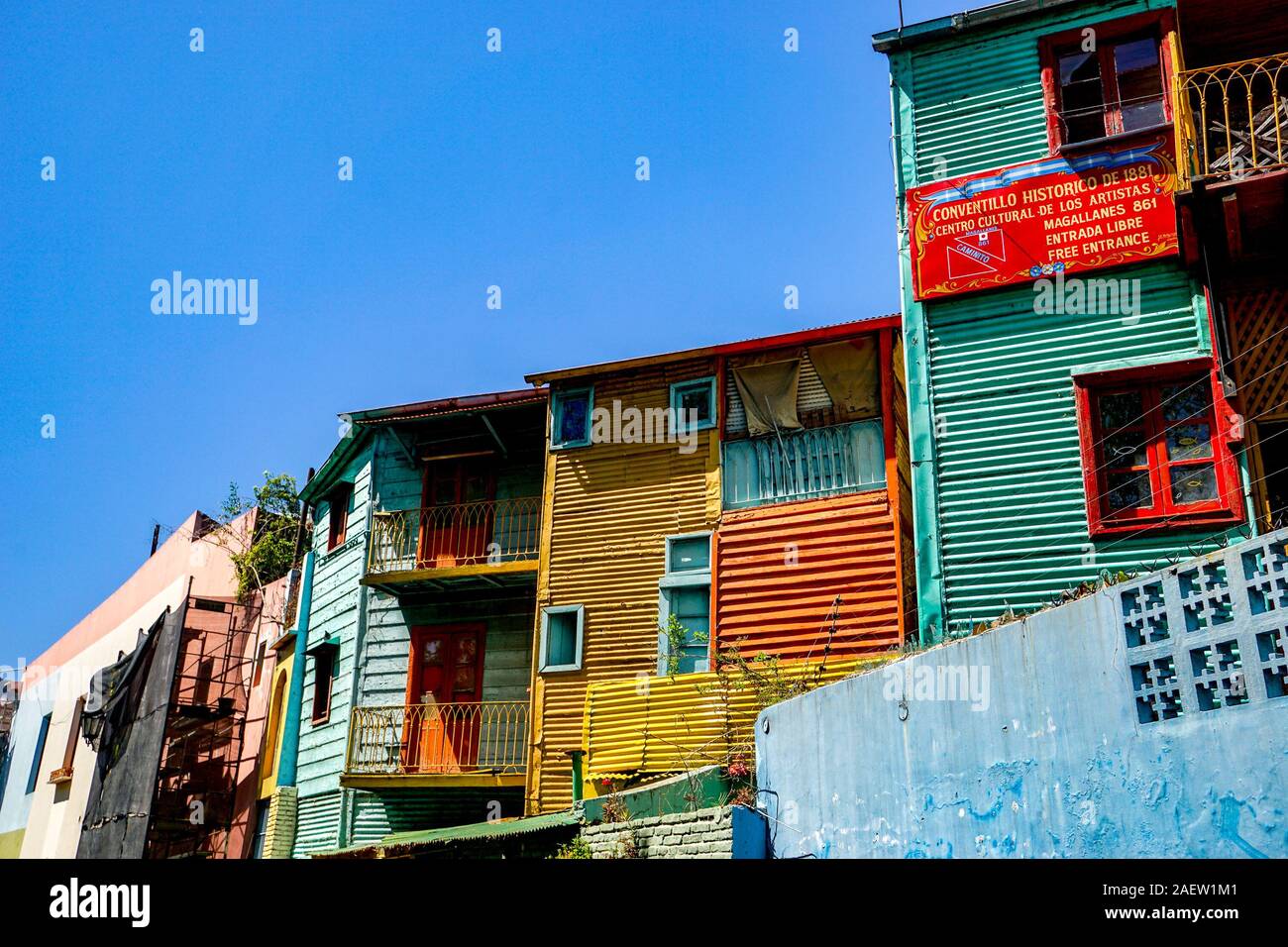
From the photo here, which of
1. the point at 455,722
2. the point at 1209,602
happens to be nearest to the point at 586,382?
the point at 455,722

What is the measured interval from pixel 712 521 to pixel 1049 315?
5.89 meters

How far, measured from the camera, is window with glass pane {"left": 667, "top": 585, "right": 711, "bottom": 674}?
16.9 meters

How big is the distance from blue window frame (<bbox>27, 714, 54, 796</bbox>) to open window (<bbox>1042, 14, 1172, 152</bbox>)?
104ft

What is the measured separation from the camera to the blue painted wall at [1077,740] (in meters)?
7.25

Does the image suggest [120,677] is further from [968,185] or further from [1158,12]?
[1158,12]

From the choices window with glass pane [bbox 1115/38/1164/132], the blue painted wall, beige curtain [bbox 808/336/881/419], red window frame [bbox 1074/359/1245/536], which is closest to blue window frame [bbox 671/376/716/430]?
beige curtain [bbox 808/336/881/419]

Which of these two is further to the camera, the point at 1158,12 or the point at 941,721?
the point at 1158,12

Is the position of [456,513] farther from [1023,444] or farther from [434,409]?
[1023,444]

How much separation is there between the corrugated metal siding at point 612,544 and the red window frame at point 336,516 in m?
6.01

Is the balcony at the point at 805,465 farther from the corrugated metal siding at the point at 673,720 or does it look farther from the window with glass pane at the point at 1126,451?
the window with glass pane at the point at 1126,451

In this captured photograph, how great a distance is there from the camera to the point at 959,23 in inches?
573

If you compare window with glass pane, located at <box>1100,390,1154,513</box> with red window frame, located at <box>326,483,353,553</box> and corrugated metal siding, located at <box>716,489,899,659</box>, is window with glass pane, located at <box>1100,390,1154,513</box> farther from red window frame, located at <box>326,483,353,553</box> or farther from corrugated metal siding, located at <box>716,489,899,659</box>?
red window frame, located at <box>326,483,353,553</box>
